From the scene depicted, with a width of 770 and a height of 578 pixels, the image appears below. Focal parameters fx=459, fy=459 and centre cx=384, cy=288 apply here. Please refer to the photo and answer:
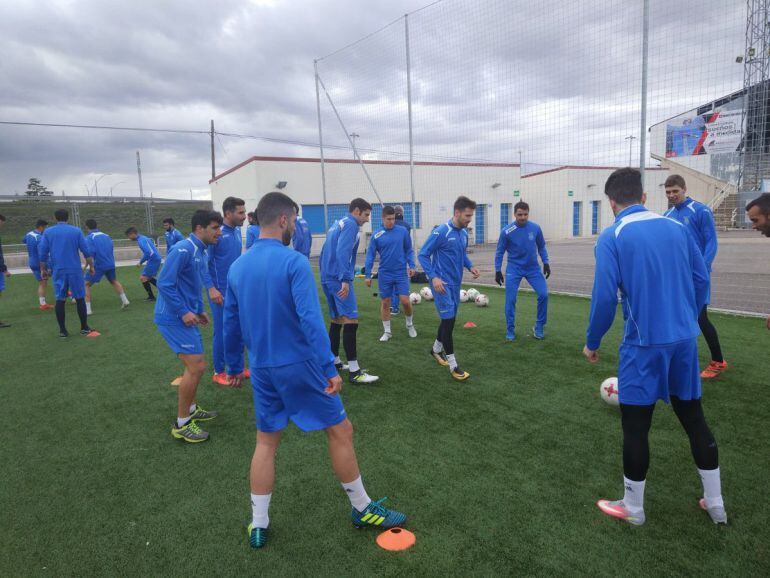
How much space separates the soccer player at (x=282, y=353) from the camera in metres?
2.34

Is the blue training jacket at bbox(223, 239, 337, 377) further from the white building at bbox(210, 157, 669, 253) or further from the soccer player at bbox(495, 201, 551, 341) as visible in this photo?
the white building at bbox(210, 157, 669, 253)

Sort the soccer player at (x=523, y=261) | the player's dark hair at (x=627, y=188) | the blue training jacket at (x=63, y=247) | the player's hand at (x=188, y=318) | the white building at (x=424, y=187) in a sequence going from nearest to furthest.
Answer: the player's dark hair at (x=627, y=188) < the player's hand at (x=188, y=318) < the soccer player at (x=523, y=261) < the blue training jacket at (x=63, y=247) < the white building at (x=424, y=187)

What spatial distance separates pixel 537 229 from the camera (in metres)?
6.50

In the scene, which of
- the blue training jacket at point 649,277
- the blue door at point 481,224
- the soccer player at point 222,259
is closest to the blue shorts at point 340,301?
the soccer player at point 222,259

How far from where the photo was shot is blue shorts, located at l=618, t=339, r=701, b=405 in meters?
2.41

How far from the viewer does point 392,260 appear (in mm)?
6918

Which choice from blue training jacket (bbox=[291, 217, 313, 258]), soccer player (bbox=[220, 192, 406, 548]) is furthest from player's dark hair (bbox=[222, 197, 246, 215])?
soccer player (bbox=[220, 192, 406, 548])

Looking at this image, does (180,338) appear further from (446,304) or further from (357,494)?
(446,304)

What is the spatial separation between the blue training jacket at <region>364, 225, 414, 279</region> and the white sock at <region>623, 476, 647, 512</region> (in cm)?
457

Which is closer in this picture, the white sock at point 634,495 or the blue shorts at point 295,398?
the blue shorts at point 295,398

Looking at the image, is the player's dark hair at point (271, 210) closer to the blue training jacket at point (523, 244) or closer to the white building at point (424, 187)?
the blue training jacket at point (523, 244)

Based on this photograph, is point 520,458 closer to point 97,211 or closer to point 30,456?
point 30,456

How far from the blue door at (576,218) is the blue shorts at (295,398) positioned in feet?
78.0

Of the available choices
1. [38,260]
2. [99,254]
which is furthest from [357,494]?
[38,260]
